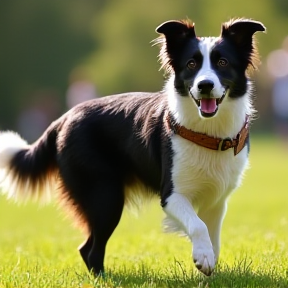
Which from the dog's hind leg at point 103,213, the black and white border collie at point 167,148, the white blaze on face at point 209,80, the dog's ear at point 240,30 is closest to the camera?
the white blaze on face at point 209,80

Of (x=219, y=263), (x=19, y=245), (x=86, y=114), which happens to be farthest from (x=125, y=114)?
(x=19, y=245)

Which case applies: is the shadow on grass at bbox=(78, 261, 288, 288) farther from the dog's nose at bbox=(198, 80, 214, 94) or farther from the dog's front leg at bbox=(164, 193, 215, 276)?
the dog's nose at bbox=(198, 80, 214, 94)

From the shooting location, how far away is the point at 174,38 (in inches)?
248

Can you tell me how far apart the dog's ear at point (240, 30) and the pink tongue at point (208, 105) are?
0.58 m

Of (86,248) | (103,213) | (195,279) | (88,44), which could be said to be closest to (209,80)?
(195,279)

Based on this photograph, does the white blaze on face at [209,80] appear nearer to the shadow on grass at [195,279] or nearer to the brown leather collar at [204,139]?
the brown leather collar at [204,139]

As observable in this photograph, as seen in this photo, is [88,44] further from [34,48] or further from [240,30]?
[240,30]

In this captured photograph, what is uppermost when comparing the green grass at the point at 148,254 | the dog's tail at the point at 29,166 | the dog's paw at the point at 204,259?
the dog's tail at the point at 29,166

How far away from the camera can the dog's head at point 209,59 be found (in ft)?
19.4

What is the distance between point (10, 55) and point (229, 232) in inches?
1613

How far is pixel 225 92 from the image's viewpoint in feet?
19.7

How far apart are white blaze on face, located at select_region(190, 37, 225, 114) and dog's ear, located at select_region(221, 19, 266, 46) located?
8.5 inches

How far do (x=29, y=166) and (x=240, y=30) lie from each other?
2.25m

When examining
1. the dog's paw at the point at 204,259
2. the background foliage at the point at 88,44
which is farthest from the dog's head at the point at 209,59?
the background foliage at the point at 88,44
